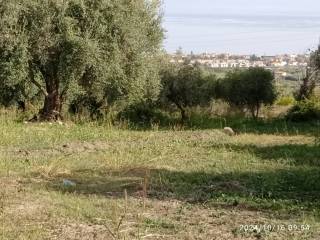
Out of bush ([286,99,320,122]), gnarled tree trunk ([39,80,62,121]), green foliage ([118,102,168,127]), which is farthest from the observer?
bush ([286,99,320,122])

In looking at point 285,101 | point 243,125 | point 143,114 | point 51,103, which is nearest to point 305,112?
point 243,125

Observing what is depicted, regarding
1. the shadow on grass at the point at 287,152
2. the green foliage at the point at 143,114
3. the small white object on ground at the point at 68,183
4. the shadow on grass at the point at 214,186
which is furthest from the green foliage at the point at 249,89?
the small white object on ground at the point at 68,183

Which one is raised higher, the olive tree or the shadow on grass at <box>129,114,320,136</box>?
the olive tree

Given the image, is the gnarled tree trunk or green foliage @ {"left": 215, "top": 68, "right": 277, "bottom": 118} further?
green foliage @ {"left": 215, "top": 68, "right": 277, "bottom": 118}

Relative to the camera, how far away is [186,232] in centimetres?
645

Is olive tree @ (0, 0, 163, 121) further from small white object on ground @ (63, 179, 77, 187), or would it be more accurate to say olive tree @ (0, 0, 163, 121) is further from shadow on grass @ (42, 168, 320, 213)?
small white object on ground @ (63, 179, 77, 187)

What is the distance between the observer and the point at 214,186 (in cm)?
969

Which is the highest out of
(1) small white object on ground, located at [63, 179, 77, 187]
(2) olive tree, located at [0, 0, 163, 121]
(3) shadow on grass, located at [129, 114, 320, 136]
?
(2) olive tree, located at [0, 0, 163, 121]

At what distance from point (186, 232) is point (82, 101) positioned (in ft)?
65.3

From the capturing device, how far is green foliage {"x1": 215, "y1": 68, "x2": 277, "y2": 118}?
91.5ft
